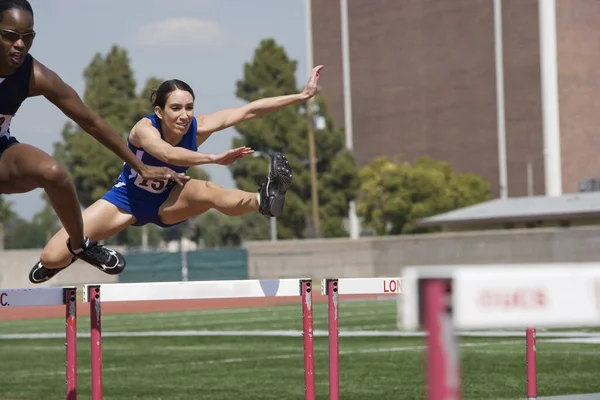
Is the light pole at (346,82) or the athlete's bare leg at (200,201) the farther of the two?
→ the light pole at (346,82)

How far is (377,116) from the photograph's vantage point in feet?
224

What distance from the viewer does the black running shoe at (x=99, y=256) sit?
6969mm

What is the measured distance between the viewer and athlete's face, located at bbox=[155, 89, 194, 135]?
25.3 feet

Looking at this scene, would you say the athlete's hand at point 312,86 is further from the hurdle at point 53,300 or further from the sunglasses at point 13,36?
the sunglasses at point 13,36

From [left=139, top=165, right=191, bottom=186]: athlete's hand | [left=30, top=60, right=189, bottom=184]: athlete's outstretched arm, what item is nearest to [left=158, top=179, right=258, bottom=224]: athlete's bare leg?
[left=139, top=165, right=191, bottom=186]: athlete's hand

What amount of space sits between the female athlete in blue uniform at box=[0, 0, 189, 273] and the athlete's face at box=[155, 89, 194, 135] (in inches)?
38.1

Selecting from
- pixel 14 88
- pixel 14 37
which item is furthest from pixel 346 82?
pixel 14 37

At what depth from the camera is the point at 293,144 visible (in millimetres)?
55750

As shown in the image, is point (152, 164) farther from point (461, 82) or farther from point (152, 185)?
point (461, 82)

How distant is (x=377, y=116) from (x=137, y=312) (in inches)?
1532

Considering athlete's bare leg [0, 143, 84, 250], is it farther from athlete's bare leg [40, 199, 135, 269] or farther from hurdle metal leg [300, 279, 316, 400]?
hurdle metal leg [300, 279, 316, 400]

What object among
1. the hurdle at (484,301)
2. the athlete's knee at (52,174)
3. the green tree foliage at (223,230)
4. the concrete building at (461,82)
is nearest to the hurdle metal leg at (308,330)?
the athlete's knee at (52,174)

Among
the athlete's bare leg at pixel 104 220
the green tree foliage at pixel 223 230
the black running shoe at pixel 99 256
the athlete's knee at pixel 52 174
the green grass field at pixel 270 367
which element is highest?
the green tree foliage at pixel 223 230

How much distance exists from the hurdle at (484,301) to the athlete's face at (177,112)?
5019 mm
